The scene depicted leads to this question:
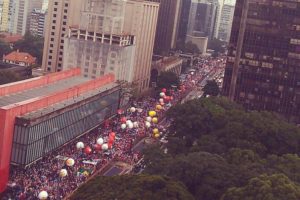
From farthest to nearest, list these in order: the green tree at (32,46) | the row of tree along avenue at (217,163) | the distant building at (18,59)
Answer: the green tree at (32,46) < the distant building at (18,59) < the row of tree along avenue at (217,163)

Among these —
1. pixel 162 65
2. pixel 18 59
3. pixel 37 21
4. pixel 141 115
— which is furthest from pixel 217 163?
pixel 37 21

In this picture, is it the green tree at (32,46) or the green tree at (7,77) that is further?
the green tree at (32,46)

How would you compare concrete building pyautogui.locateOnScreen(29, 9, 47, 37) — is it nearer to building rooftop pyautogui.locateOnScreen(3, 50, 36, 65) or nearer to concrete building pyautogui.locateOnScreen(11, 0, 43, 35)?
concrete building pyautogui.locateOnScreen(11, 0, 43, 35)

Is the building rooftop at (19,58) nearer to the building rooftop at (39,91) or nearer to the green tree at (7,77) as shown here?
the green tree at (7,77)

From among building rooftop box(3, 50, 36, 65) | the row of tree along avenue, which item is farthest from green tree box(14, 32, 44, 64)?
the row of tree along avenue

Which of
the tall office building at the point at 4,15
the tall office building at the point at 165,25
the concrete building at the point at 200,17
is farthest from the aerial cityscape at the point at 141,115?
the concrete building at the point at 200,17

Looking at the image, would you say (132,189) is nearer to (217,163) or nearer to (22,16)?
(217,163)

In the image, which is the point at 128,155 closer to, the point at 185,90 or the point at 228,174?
the point at 228,174

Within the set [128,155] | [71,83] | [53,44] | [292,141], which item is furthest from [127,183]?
[53,44]
